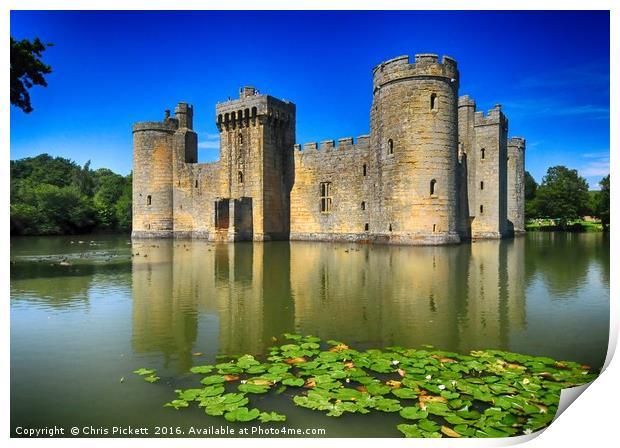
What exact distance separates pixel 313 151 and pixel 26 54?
21.3m

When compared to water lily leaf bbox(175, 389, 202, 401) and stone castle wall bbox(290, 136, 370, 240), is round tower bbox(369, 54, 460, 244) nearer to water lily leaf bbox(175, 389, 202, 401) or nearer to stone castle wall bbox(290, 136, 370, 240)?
stone castle wall bbox(290, 136, 370, 240)

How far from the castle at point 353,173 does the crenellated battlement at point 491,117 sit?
6 centimetres

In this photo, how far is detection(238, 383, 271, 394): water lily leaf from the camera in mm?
4230

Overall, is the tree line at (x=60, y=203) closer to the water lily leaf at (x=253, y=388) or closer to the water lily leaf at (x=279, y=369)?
the water lily leaf at (x=279, y=369)

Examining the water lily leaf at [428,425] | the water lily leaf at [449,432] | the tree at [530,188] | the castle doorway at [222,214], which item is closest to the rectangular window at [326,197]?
the castle doorway at [222,214]

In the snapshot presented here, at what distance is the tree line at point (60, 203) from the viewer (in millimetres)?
27422

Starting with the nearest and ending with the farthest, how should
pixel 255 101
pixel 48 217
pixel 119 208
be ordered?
pixel 255 101, pixel 48 217, pixel 119 208

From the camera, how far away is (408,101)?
2070cm

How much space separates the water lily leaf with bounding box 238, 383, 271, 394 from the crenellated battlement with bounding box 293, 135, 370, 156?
2237cm

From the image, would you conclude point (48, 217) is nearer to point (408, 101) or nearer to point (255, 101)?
point (255, 101)

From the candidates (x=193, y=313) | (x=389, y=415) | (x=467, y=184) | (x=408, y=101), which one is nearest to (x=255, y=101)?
(x=408, y=101)

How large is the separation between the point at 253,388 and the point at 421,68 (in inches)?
761
